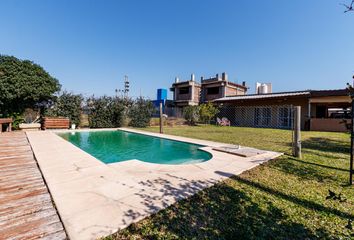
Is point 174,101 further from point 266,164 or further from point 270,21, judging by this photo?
point 266,164

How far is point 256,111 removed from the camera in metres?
20.2

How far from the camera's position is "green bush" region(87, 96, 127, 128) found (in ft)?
49.0

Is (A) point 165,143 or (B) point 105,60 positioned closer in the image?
(A) point 165,143

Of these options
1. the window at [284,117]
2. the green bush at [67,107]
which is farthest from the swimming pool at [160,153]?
the window at [284,117]

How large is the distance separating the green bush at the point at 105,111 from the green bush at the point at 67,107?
79 centimetres

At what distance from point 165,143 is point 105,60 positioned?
53.9ft

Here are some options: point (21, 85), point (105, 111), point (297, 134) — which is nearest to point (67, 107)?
point (105, 111)

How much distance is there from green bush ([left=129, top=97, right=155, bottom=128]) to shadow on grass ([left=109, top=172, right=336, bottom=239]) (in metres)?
14.3

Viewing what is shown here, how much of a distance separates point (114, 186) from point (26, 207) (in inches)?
47.8

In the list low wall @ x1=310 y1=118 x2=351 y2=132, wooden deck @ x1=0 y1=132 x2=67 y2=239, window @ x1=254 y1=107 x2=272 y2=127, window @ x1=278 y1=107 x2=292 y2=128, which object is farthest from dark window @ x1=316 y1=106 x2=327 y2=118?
wooden deck @ x1=0 y1=132 x2=67 y2=239

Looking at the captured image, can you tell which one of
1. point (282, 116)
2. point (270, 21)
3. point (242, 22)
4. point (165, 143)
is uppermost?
point (242, 22)

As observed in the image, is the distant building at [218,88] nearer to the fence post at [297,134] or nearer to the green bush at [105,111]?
the green bush at [105,111]

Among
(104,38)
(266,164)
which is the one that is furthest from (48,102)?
(266,164)

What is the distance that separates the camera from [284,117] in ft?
59.4
